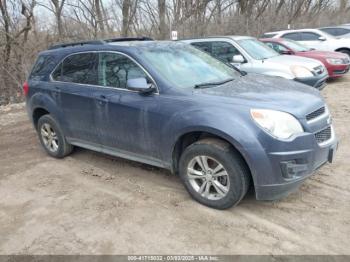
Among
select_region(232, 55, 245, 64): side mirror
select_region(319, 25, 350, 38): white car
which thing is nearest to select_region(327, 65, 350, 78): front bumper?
select_region(232, 55, 245, 64): side mirror

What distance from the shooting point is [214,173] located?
144 inches

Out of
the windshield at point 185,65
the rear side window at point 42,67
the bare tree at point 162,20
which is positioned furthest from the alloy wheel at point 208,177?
the bare tree at point 162,20

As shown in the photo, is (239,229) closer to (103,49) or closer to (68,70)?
(103,49)

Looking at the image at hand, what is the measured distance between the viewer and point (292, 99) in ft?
11.9

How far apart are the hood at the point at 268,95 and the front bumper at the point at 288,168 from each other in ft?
1.19

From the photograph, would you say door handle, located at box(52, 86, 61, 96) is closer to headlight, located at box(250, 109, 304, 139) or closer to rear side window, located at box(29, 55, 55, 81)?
rear side window, located at box(29, 55, 55, 81)

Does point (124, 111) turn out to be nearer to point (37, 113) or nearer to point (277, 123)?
point (277, 123)

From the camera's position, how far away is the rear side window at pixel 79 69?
4.69 m

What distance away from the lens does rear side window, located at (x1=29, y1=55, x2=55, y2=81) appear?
5334mm

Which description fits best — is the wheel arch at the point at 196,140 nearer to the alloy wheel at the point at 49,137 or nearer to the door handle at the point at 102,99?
the door handle at the point at 102,99

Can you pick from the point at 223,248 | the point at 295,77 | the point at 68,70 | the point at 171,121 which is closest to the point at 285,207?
the point at 223,248

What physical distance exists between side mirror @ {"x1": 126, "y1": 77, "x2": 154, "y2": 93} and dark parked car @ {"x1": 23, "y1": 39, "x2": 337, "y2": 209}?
0.01m

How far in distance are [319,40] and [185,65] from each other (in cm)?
1114

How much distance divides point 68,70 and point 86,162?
1.37 m
